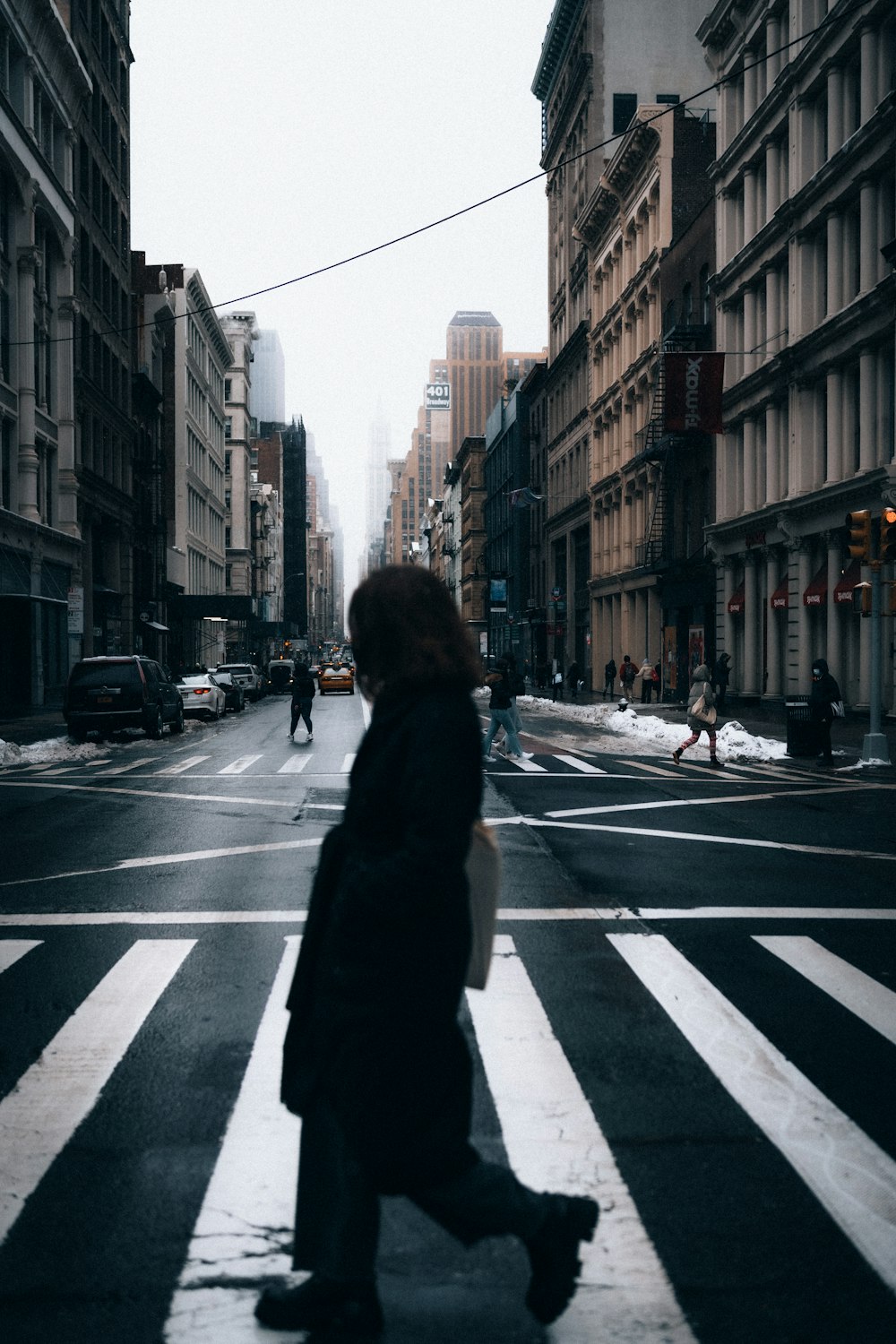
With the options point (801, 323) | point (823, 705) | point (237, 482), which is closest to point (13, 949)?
point (823, 705)

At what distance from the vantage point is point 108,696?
2659 cm

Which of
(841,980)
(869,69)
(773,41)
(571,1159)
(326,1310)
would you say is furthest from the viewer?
(773,41)

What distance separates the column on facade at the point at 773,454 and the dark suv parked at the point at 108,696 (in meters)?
18.1

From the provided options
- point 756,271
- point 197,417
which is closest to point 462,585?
point 197,417

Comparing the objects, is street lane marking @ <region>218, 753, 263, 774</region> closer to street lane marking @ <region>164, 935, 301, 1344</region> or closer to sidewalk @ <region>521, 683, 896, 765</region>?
sidewalk @ <region>521, 683, 896, 765</region>

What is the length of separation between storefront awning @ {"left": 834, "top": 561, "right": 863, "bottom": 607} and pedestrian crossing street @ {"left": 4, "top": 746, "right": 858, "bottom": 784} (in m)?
8.23

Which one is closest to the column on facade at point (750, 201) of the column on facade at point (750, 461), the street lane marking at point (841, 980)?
the column on facade at point (750, 461)

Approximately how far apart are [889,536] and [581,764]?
6139mm

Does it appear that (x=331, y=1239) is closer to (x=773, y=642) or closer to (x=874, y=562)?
(x=874, y=562)

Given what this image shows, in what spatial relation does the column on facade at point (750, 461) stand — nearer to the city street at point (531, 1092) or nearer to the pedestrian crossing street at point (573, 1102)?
the city street at point (531, 1092)

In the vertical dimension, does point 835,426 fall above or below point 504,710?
above

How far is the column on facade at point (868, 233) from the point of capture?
1131 inches

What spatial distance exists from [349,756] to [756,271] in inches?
869

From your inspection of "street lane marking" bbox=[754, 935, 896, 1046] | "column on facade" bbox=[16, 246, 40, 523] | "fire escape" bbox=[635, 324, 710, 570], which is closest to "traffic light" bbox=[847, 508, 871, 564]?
"street lane marking" bbox=[754, 935, 896, 1046]
